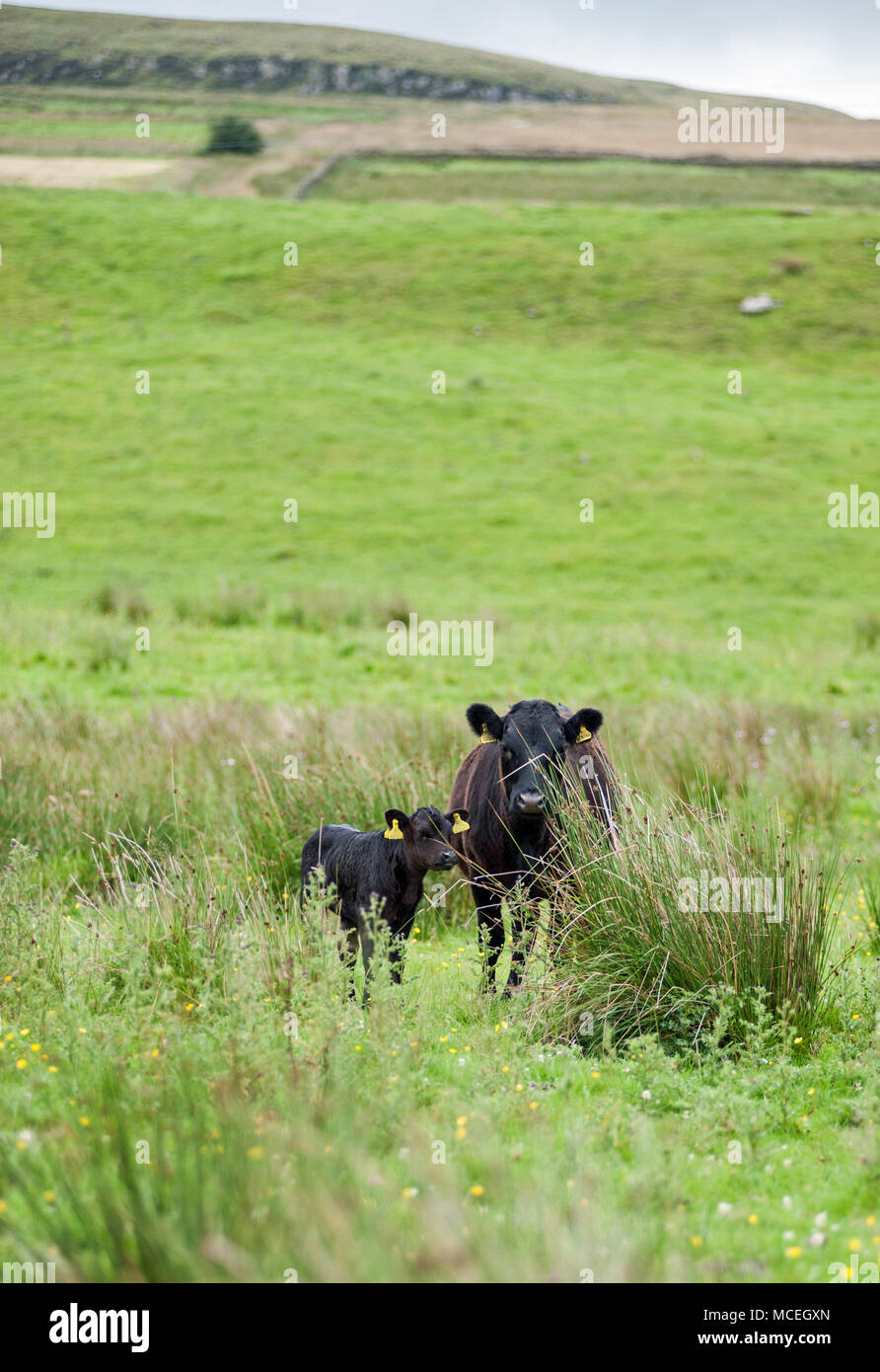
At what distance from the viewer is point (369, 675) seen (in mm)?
18984

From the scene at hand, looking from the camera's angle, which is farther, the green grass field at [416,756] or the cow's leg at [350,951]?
the cow's leg at [350,951]

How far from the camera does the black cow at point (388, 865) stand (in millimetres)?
5957

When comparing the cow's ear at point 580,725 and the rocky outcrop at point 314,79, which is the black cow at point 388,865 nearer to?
the cow's ear at point 580,725

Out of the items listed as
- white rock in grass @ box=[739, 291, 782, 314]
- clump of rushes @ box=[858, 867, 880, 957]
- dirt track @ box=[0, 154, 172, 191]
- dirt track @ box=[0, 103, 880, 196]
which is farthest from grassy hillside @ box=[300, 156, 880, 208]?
clump of rushes @ box=[858, 867, 880, 957]

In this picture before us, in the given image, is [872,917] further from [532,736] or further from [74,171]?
[74,171]

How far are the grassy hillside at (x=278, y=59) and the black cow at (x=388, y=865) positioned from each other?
14835 cm

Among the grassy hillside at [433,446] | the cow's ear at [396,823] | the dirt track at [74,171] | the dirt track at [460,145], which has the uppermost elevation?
the dirt track at [460,145]

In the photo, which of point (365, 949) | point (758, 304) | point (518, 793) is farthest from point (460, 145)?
point (365, 949)

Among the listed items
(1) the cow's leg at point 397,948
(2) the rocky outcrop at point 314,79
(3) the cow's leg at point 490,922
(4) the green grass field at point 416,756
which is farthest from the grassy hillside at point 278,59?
(1) the cow's leg at point 397,948

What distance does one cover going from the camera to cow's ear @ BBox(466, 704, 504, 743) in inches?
249

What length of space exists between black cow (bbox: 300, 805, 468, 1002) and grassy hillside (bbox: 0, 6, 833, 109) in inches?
5841

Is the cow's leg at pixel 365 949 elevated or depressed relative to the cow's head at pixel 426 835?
depressed

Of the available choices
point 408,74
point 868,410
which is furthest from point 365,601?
point 408,74
